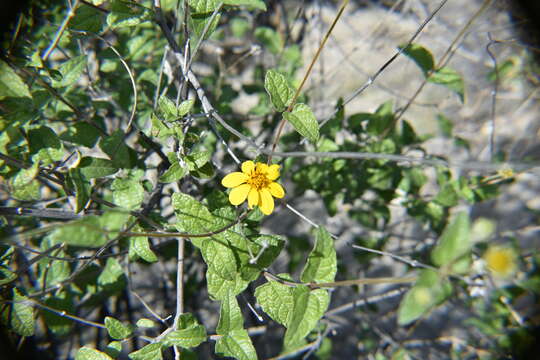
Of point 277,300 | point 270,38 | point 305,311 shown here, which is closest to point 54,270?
point 277,300

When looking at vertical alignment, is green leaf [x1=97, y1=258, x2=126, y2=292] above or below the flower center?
below

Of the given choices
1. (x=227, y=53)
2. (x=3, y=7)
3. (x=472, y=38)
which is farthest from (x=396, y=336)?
(x=3, y=7)

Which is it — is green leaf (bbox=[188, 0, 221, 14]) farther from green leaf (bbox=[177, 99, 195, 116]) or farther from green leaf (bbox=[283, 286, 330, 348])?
green leaf (bbox=[283, 286, 330, 348])

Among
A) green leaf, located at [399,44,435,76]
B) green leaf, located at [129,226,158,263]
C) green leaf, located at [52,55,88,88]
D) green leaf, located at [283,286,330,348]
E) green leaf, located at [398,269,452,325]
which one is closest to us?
green leaf, located at [398,269,452,325]

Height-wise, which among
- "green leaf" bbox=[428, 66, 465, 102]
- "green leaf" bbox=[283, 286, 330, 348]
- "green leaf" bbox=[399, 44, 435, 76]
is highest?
"green leaf" bbox=[399, 44, 435, 76]

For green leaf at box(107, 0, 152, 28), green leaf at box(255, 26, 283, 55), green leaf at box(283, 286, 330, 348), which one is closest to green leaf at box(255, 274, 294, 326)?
green leaf at box(283, 286, 330, 348)

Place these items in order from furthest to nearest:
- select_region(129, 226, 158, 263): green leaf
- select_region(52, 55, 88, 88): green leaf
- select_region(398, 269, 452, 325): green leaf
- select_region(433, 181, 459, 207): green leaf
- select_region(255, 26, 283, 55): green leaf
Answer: select_region(255, 26, 283, 55): green leaf, select_region(433, 181, 459, 207): green leaf, select_region(52, 55, 88, 88): green leaf, select_region(129, 226, 158, 263): green leaf, select_region(398, 269, 452, 325): green leaf

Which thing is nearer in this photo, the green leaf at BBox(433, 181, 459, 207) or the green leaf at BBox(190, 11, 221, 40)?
the green leaf at BBox(190, 11, 221, 40)

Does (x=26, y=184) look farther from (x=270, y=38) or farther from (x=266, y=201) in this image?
(x=270, y=38)

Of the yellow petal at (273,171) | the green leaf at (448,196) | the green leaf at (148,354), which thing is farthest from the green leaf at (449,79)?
the green leaf at (148,354)
